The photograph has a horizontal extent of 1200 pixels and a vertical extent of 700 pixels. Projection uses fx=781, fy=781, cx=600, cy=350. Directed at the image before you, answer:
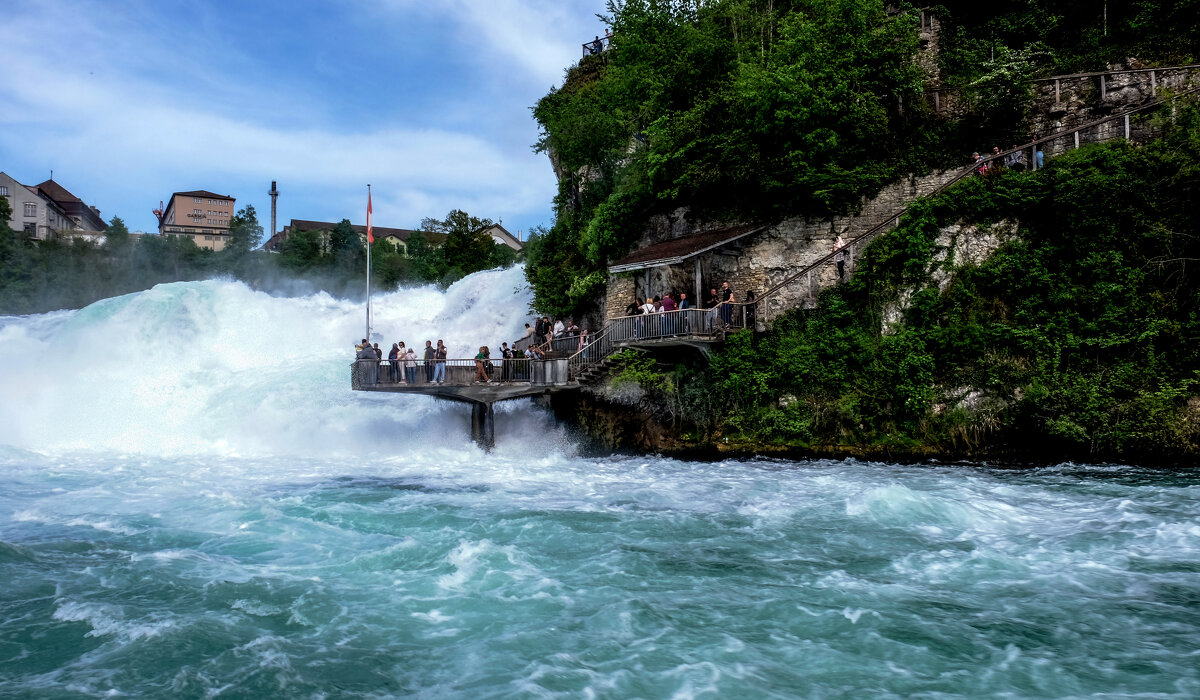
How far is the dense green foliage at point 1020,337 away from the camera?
18.3m

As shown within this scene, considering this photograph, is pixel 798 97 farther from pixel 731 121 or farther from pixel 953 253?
pixel 953 253

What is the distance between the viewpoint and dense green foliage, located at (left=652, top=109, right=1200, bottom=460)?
18.3 meters

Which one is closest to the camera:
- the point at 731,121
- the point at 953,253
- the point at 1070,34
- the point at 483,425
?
the point at 953,253

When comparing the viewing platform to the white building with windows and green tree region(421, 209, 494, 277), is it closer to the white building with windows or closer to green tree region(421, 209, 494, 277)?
green tree region(421, 209, 494, 277)

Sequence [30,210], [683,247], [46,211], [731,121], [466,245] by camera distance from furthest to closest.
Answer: [46,211]
[30,210]
[466,245]
[731,121]
[683,247]

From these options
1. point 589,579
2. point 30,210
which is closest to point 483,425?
point 589,579

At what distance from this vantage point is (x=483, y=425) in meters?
24.7

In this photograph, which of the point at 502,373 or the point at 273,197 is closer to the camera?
the point at 502,373

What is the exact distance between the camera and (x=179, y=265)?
77.4 metres

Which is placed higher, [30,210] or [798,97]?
[30,210]

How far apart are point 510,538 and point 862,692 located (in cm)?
702

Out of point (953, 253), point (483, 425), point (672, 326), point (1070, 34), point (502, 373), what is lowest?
point (483, 425)

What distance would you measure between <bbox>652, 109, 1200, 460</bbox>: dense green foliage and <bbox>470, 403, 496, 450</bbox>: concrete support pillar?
6.27 metres

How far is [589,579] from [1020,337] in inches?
547
